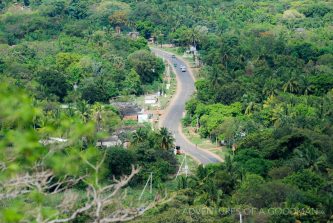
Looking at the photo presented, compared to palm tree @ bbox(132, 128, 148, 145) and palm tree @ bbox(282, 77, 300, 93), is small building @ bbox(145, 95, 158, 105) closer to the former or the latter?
palm tree @ bbox(282, 77, 300, 93)

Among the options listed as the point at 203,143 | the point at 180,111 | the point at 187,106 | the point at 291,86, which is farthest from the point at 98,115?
the point at 291,86

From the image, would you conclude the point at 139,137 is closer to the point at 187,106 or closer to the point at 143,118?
the point at 143,118

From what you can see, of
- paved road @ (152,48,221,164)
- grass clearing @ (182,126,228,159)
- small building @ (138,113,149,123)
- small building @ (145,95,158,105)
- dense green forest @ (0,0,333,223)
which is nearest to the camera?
dense green forest @ (0,0,333,223)

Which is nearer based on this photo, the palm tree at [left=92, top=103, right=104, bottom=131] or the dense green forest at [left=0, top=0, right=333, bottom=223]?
the dense green forest at [left=0, top=0, right=333, bottom=223]

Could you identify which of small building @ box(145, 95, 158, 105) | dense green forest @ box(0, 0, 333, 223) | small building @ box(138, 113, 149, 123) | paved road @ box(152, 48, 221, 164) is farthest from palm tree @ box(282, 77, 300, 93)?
small building @ box(145, 95, 158, 105)

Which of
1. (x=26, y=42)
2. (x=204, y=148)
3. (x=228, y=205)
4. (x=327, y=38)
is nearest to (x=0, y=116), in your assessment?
(x=228, y=205)

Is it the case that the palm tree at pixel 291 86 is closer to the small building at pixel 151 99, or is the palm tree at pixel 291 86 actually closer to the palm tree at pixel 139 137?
the small building at pixel 151 99
